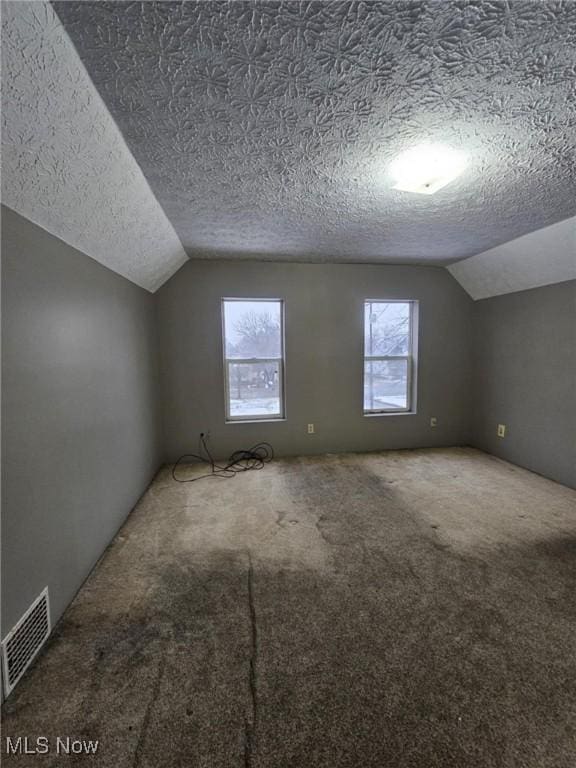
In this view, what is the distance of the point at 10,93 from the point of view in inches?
38.2

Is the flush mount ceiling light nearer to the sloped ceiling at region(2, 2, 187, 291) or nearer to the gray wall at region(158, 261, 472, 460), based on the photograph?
→ the sloped ceiling at region(2, 2, 187, 291)

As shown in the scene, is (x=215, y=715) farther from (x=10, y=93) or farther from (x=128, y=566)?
(x=10, y=93)

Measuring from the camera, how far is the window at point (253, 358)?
364 cm

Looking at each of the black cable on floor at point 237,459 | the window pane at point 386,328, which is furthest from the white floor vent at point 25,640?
the window pane at point 386,328

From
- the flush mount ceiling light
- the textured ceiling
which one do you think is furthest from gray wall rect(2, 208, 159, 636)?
the flush mount ceiling light

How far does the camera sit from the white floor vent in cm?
115

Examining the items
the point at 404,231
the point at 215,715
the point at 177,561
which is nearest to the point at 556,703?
the point at 215,715

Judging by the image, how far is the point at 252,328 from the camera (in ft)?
12.0

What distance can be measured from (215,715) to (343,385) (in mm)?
3123

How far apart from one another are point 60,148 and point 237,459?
10.0 feet

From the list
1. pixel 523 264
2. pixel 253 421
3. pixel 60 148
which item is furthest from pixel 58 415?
pixel 523 264

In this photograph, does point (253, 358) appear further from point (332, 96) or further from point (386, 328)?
point (332, 96)

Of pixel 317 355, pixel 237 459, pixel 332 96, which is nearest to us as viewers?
A: pixel 332 96

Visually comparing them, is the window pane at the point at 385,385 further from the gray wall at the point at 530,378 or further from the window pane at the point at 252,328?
the window pane at the point at 252,328
